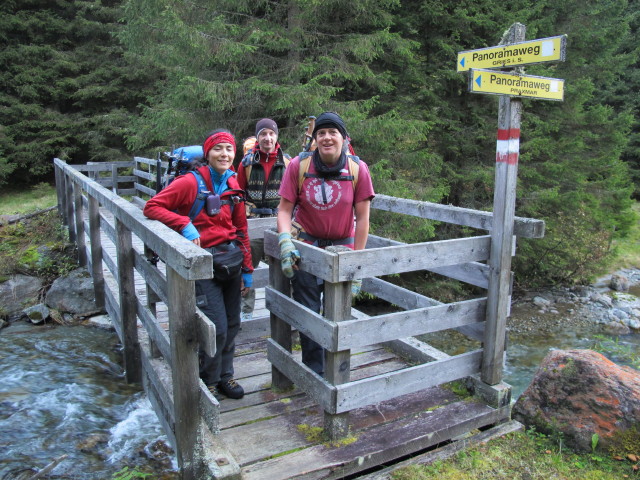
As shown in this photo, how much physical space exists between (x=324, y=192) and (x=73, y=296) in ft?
20.8

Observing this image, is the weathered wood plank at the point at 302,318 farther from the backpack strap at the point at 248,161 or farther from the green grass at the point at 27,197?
the green grass at the point at 27,197

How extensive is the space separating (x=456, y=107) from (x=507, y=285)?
9.86 metres

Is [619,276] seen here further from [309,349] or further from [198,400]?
[198,400]

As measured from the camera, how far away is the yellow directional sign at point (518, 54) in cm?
331

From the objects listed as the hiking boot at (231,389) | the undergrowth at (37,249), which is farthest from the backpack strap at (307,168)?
the undergrowth at (37,249)

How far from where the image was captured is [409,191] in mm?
10094

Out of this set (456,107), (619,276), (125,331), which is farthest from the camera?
(619,276)

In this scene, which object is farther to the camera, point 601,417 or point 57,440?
point 57,440

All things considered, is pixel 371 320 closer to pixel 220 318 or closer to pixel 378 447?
pixel 378 447

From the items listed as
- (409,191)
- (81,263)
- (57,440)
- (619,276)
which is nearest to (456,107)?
(409,191)

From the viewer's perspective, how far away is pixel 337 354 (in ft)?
10.9

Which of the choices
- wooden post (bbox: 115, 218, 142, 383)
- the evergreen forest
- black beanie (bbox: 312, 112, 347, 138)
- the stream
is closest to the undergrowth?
the stream

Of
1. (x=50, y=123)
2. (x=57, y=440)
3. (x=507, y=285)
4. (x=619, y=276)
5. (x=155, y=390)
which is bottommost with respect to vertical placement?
(x=619, y=276)

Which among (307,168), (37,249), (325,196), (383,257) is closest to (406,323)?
(383,257)
